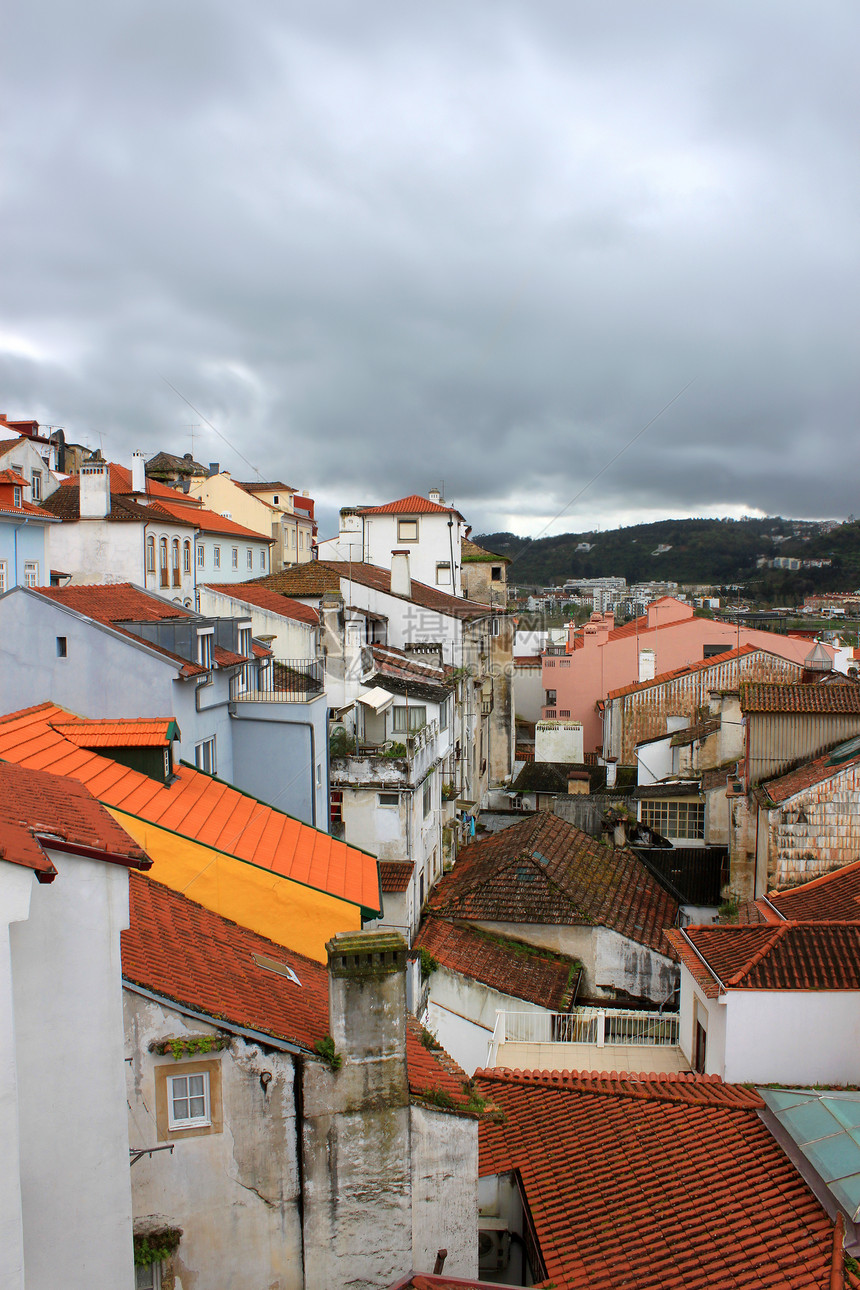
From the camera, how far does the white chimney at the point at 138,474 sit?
4584 cm

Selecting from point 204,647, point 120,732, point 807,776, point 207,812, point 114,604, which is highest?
point 114,604

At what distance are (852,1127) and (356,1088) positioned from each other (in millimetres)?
5813

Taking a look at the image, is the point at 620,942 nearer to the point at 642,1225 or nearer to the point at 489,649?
the point at 642,1225

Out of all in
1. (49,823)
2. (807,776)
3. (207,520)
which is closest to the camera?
(49,823)

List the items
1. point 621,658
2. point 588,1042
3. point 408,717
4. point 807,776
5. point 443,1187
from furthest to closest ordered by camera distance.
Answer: point 621,658
point 408,717
point 807,776
point 588,1042
point 443,1187

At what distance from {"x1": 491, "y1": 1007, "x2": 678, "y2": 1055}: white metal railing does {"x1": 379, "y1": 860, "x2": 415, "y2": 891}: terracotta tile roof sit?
3.39 m

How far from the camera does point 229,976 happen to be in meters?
9.09

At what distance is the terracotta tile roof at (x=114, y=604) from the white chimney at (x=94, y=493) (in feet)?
61.3

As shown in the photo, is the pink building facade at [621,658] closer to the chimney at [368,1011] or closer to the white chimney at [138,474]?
Answer: the white chimney at [138,474]

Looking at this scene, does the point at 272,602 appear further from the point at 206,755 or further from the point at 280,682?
the point at 206,755

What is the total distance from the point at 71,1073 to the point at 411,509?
37.6m

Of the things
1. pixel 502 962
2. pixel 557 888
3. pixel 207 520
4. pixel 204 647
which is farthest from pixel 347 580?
pixel 207 520

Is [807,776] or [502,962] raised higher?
[807,776]

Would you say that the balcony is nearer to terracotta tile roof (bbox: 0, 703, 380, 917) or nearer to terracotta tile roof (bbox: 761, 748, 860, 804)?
terracotta tile roof (bbox: 0, 703, 380, 917)
